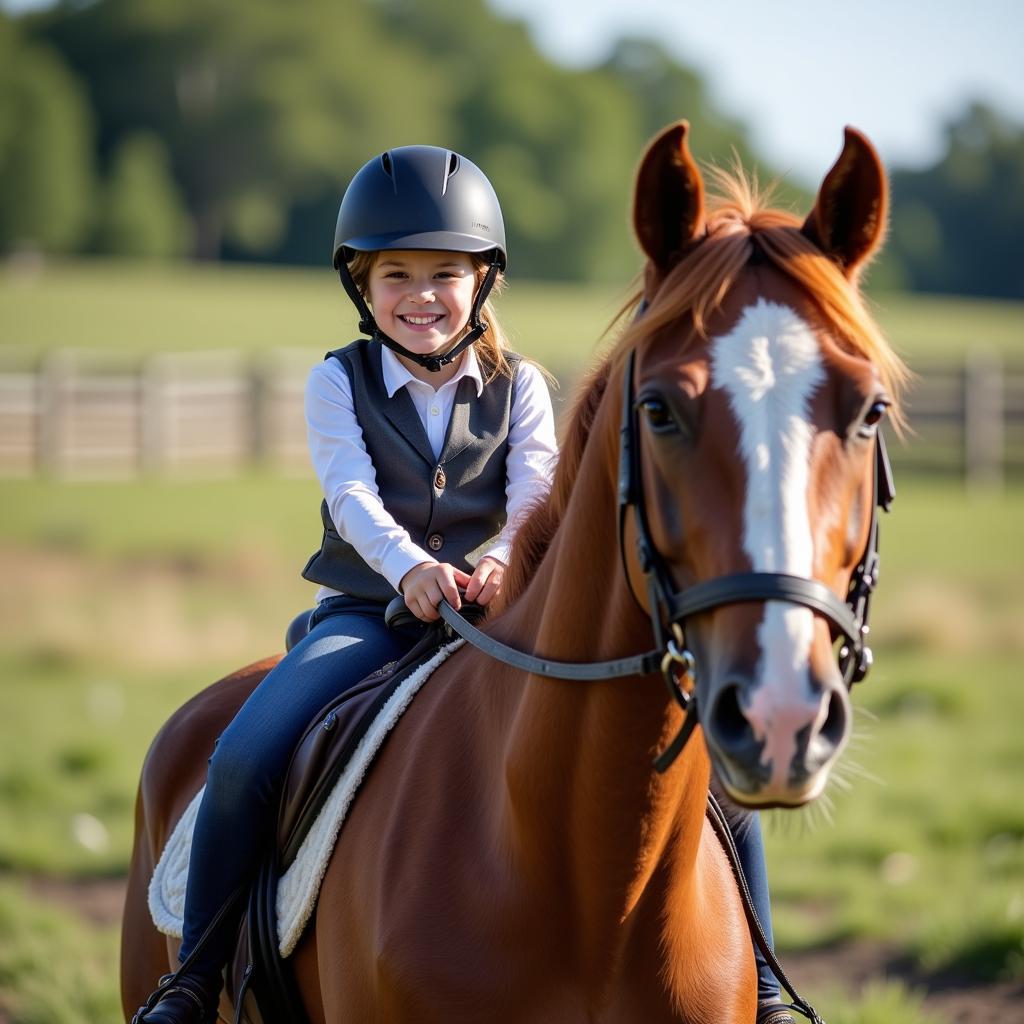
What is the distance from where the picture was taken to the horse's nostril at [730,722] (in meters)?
2.16

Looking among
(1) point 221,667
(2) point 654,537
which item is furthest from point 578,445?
(1) point 221,667

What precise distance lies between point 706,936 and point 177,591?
14968 millimetres

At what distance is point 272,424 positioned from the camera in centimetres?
3291

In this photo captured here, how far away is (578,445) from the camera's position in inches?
114

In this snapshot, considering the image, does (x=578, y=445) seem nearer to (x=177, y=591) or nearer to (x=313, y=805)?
(x=313, y=805)

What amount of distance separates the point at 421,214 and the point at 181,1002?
216cm

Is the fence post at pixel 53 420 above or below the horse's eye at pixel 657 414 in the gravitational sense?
below

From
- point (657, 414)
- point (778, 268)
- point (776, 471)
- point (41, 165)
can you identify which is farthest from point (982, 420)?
point (41, 165)

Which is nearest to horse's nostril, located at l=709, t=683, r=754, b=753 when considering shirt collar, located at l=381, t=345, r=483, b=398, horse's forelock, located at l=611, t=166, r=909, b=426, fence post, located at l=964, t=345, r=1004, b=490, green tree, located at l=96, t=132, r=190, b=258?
horse's forelock, located at l=611, t=166, r=909, b=426

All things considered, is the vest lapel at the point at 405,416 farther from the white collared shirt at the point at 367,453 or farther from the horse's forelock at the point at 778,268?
the horse's forelock at the point at 778,268

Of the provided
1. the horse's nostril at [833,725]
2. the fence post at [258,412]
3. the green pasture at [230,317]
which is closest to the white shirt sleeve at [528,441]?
the horse's nostril at [833,725]

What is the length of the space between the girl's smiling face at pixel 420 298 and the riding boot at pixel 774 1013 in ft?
6.24

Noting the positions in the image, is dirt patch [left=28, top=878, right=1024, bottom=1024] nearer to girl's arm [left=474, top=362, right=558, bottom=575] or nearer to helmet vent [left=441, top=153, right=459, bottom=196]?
girl's arm [left=474, top=362, right=558, bottom=575]

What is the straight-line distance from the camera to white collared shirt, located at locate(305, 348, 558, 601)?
11.6 feet
